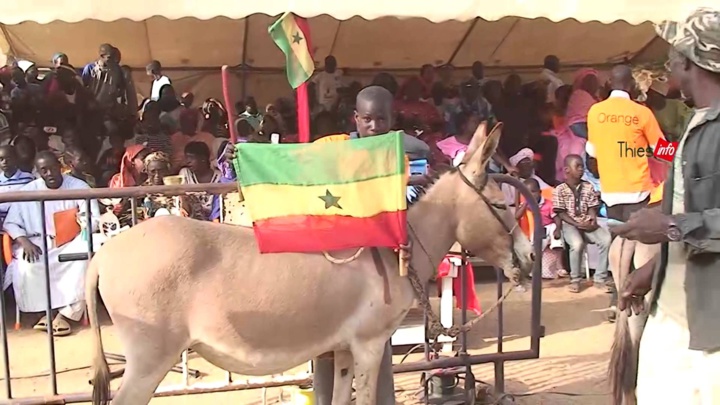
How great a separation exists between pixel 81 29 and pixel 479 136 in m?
6.30

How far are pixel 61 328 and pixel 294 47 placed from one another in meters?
3.82

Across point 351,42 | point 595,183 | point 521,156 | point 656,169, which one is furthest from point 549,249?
point 351,42

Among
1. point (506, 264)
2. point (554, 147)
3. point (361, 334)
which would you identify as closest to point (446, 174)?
point (506, 264)

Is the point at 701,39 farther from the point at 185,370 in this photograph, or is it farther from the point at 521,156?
the point at 521,156

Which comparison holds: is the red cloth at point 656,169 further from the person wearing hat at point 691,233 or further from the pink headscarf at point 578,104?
the person wearing hat at point 691,233

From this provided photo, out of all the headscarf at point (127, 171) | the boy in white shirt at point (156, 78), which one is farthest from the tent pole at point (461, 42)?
the headscarf at point (127, 171)

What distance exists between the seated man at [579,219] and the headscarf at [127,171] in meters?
4.36

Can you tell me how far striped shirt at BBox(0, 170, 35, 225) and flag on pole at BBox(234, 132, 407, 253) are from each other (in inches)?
159

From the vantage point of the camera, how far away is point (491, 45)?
9.38m

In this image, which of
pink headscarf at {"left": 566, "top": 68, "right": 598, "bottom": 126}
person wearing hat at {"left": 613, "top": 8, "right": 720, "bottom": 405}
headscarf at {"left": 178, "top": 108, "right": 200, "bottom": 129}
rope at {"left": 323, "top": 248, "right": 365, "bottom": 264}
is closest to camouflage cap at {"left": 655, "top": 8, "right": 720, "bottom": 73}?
person wearing hat at {"left": 613, "top": 8, "right": 720, "bottom": 405}

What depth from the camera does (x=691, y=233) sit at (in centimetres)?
213

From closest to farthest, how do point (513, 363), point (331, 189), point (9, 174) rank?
point (331, 189) → point (513, 363) → point (9, 174)

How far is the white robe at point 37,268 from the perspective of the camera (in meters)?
6.12

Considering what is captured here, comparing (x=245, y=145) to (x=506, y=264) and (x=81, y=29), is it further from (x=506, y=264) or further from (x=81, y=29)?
(x=81, y=29)
